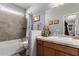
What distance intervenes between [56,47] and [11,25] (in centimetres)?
83

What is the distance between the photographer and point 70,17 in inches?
64.1

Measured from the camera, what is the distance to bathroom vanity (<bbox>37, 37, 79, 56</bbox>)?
1337mm

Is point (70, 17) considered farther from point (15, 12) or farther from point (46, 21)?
point (15, 12)

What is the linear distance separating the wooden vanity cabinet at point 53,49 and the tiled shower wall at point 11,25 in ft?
1.32

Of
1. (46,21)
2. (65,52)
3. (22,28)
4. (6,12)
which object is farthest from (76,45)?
(6,12)

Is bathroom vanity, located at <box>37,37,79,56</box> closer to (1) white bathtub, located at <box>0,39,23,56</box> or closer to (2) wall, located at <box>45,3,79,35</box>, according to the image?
(2) wall, located at <box>45,3,79,35</box>

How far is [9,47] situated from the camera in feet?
5.13

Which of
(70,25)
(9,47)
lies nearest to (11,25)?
(9,47)

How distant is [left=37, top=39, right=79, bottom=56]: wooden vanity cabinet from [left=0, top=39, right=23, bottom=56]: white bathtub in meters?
0.36

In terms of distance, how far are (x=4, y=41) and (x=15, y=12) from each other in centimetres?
52

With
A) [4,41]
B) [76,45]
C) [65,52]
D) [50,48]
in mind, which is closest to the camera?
[76,45]

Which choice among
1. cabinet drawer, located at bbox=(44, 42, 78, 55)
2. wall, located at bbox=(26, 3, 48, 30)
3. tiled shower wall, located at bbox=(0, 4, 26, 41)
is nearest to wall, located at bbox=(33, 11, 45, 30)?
wall, located at bbox=(26, 3, 48, 30)

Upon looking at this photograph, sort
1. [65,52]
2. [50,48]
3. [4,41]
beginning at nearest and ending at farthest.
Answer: [65,52] → [4,41] → [50,48]

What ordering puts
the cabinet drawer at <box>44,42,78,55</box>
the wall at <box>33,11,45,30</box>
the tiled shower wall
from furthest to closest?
the wall at <box>33,11,45,30</box>, the tiled shower wall, the cabinet drawer at <box>44,42,78,55</box>
